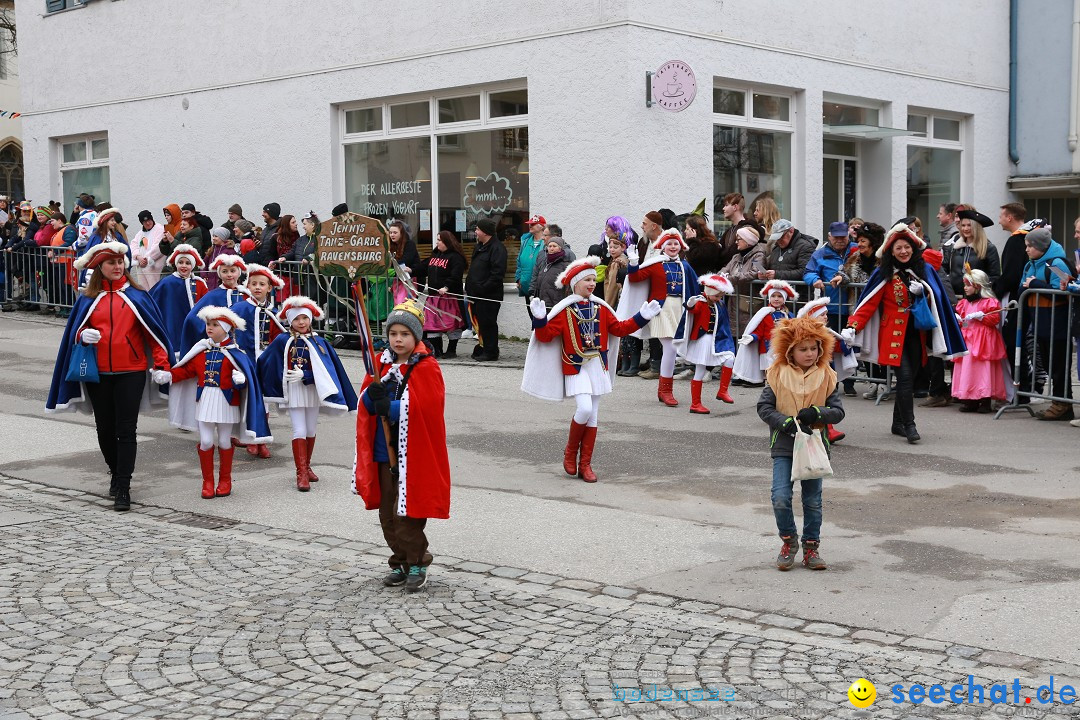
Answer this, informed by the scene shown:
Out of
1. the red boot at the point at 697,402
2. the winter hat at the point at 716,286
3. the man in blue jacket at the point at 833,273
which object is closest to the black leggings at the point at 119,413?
the red boot at the point at 697,402

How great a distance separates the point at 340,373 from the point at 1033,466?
5.51 meters

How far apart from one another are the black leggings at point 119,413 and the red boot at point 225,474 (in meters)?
0.65

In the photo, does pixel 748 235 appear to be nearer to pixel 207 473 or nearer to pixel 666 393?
pixel 666 393

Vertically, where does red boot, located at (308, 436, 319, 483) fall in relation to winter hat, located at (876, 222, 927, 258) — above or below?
below

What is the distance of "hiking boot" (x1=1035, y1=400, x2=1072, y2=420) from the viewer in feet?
38.7

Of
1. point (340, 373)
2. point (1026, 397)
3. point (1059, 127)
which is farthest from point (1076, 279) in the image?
point (1059, 127)

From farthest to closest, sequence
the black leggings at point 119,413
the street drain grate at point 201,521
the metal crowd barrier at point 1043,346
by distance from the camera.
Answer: the metal crowd barrier at point 1043,346
the black leggings at point 119,413
the street drain grate at point 201,521

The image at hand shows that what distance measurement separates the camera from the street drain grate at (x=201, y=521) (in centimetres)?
859

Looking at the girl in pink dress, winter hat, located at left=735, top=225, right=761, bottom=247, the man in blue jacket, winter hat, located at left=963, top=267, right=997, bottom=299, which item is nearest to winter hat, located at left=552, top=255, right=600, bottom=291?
the man in blue jacket

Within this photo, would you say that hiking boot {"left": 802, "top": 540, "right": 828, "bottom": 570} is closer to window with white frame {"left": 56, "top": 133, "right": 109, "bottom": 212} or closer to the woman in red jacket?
the woman in red jacket

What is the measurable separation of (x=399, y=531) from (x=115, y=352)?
351 centimetres

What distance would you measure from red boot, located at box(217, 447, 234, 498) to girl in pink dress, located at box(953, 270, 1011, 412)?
7095 mm

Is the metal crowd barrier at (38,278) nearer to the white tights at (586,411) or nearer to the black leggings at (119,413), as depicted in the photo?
the black leggings at (119,413)

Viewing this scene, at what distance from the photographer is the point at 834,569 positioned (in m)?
6.97
